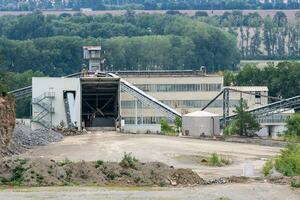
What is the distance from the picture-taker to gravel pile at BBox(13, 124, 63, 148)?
223ft

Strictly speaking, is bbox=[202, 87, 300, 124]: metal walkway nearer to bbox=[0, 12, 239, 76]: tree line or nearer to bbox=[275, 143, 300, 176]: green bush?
bbox=[275, 143, 300, 176]: green bush

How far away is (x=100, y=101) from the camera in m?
102

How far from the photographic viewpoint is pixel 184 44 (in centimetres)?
17950

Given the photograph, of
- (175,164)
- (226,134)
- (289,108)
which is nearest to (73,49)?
(289,108)

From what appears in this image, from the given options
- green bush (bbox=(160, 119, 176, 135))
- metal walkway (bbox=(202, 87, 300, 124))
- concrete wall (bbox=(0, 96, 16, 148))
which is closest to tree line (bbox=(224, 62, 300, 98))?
metal walkway (bbox=(202, 87, 300, 124))

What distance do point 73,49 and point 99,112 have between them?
225ft

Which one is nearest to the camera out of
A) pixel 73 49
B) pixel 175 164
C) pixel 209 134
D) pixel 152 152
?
pixel 175 164

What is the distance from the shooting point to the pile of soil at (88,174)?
150 feet

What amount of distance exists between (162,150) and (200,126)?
19.4 meters

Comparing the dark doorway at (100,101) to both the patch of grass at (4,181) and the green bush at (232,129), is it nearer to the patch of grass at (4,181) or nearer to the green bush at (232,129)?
the green bush at (232,129)

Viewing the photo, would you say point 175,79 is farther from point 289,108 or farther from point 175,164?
→ point 175,164

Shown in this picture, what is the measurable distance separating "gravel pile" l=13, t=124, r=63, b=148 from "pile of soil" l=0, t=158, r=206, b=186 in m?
19.6

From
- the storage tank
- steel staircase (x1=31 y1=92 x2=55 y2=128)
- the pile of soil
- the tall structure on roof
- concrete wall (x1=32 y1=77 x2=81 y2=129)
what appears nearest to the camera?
the pile of soil

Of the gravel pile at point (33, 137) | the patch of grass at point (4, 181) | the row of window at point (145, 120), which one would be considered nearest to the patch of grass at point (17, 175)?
the patch of grass at point (4, 181)
